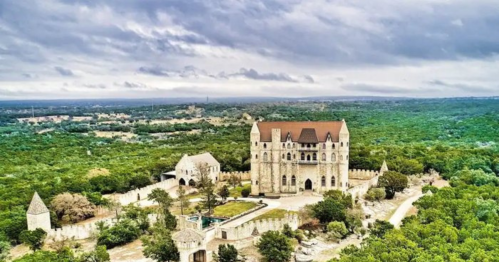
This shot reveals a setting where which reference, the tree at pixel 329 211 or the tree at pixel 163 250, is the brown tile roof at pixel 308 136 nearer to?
the tree at pixel 329 211

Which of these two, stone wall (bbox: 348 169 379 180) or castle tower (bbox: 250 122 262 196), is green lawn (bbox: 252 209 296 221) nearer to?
castle tower (bbox: 250 122 262 196)

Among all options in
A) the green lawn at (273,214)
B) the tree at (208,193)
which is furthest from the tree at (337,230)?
the tree at (208,193)

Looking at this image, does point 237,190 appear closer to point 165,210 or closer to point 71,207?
point 165,210

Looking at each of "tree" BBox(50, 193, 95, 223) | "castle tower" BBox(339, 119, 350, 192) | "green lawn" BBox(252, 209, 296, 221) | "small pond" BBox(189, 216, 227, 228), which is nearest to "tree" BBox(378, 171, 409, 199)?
"castle tower" BBox(339, 119, 350, 192)

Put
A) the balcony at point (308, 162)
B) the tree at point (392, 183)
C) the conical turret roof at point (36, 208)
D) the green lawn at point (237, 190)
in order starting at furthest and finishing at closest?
the green lawn at point (237, 190)
the balcony at point (308, 162)
the tree at point (392, 183)
the conical turret roof at point (36, 208)

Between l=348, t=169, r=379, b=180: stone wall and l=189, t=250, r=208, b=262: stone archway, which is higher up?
l=348, t=169, r=379, b=180: stone wall

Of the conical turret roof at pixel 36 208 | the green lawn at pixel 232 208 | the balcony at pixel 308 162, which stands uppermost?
the balcony at pixel 308 162

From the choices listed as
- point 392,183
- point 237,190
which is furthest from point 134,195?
point 392,183
